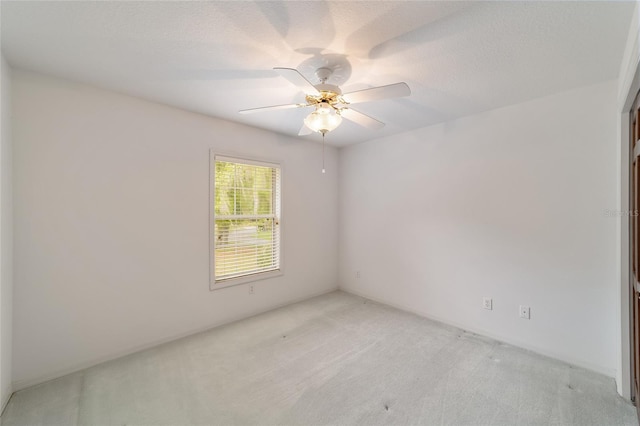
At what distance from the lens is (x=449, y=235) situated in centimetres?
315

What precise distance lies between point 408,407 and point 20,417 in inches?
104

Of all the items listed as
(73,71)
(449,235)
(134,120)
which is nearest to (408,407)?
(449,235)

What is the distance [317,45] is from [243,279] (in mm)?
2723

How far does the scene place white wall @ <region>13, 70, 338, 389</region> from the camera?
2.05 m

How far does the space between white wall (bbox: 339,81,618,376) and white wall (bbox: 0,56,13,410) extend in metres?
3.74

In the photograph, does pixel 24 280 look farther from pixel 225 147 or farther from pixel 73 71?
pixel 225 147

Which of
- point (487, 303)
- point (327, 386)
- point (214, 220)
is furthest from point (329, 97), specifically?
point (487, 303)

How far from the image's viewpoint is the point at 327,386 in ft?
6.66

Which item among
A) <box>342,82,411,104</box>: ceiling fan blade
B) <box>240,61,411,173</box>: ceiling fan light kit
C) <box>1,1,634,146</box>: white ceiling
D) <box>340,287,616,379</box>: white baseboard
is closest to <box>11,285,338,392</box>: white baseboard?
<box>340,287,616,379</box>: white baseboard

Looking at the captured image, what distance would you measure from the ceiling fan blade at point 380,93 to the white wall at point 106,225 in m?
1.94

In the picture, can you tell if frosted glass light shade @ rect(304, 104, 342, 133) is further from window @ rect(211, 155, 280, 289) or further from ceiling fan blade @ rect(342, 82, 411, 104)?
window @ rect(211, 155, 280, 289)

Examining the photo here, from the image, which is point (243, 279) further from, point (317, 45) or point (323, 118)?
point (317, 45)

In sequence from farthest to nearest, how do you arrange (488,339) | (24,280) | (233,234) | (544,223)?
(233,234) → (488,339) → (544,223) → (24,280)

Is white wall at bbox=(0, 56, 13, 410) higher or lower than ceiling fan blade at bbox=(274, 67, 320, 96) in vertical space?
lower
